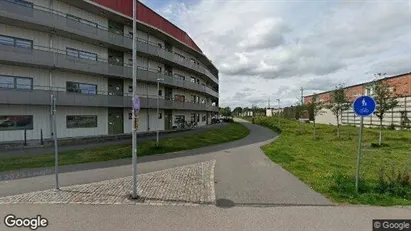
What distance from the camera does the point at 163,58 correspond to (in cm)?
3234

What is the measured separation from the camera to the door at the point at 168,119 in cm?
3541

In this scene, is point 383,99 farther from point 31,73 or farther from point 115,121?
point 31,73

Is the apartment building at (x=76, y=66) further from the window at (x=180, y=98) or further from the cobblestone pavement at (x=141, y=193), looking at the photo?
the cobblestone pavement at (x=141, y=193)

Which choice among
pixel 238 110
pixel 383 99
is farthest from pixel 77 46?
pixel 238 110

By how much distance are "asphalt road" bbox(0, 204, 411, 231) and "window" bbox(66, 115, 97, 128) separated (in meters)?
18.7

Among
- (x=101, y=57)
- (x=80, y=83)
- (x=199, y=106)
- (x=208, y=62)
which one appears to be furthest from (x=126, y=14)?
(x=208, y=62)

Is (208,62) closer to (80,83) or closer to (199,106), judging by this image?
(199,106)

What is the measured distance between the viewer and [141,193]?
23.8ft

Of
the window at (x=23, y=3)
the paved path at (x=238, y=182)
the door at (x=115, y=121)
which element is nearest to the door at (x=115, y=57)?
the door at (x=115, y=121)

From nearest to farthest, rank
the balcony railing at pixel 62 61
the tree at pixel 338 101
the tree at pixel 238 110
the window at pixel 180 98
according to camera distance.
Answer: the balcony railing at pixel 62 61 < the tree at pixel 338 101 < the window at pixel 180 98 < the tree at pixel 238 110

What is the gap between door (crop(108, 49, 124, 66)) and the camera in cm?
2705

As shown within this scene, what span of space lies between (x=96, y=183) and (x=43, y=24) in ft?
56.9

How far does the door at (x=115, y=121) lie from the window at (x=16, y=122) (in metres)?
7.54

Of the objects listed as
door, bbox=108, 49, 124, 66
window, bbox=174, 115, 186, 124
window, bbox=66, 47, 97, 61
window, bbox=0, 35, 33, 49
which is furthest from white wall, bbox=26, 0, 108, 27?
window, bbox=174, 115, 186, 124
